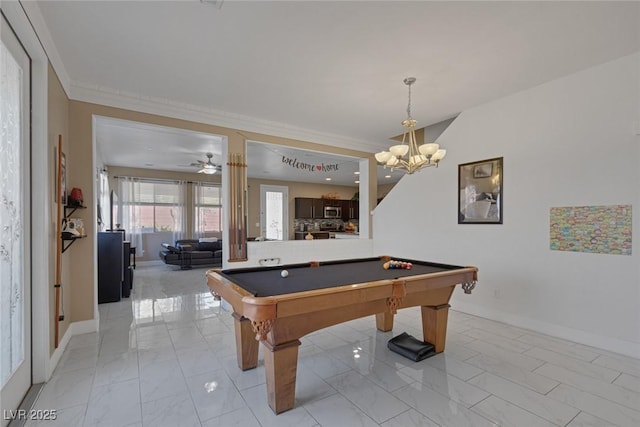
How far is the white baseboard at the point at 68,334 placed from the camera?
2590 mm

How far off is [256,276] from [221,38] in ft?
6.93

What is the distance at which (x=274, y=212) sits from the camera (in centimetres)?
1039

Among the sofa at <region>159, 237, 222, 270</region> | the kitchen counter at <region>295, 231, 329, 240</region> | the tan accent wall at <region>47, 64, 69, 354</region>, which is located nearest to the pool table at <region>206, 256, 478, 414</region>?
the tan accent wall at <region>47, 64, 69, 354</region>

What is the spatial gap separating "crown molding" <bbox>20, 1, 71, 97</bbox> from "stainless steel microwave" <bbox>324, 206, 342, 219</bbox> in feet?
27.4

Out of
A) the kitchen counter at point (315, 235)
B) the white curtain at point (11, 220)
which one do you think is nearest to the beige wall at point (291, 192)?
the kitchen counter at point (315, 235)

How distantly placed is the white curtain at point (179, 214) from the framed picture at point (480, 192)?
7.66m

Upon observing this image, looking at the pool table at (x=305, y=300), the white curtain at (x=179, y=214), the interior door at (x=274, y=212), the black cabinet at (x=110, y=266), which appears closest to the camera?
the pool table at (x=305, y=300)

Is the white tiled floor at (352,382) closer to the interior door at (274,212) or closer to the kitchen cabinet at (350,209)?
the interior door at (274,212)

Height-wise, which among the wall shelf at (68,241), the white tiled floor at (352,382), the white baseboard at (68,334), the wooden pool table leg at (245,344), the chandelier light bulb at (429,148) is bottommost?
the white tiled floor at (352,382)

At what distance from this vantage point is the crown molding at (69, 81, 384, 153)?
11.6ft

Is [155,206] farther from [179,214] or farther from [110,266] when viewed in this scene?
[110,266]

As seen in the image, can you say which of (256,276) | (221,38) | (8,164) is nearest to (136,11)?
(221,38)

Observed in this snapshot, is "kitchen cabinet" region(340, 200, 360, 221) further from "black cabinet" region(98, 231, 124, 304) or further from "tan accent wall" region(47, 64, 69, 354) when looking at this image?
"tan accent wall" region(47, 64, 69, 354)

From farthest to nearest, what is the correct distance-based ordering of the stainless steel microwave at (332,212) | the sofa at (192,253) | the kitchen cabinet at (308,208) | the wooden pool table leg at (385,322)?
1. the stainless steel microwave at (332,212)
2. the kitchen cabinet at (308,208)
3. the sofa at (192,253)
4. the wooden pool table leg at (385,322)
